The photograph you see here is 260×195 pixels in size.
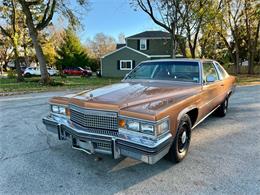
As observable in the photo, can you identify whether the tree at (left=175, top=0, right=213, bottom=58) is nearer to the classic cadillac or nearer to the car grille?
the classic cadillac

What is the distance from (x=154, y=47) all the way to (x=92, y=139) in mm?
29509

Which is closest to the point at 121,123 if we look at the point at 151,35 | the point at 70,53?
the point at 151,35

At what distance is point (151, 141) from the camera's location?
114 inches

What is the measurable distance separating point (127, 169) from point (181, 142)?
98 centimetres

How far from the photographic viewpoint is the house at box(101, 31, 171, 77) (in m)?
29.9

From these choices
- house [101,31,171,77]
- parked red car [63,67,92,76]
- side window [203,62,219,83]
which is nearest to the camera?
side window [203,62,219,83]

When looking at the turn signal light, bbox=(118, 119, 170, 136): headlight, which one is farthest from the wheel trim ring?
the turn signal light

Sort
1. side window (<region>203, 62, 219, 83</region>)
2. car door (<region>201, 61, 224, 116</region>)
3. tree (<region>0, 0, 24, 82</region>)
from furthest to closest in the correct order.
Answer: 1. tree (<region>0, 0, 24, 82</region>)
2. side window (<region>203, 62, 219, 83</region>)
3. car door (<region>201, 61, 224, 116</region>)

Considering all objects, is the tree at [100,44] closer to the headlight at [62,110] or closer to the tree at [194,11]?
the tree at [194,11]

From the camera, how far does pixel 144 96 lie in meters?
3.62

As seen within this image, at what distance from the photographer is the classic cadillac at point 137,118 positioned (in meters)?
2.93

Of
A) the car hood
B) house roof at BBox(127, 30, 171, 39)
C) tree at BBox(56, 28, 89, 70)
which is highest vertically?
house roof at BBox(127, 30, 171, 39)

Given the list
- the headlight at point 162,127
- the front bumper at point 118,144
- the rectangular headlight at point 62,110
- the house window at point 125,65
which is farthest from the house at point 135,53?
the headlight at point 162,127

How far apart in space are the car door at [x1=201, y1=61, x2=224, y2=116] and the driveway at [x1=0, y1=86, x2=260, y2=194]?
26.4 inches
